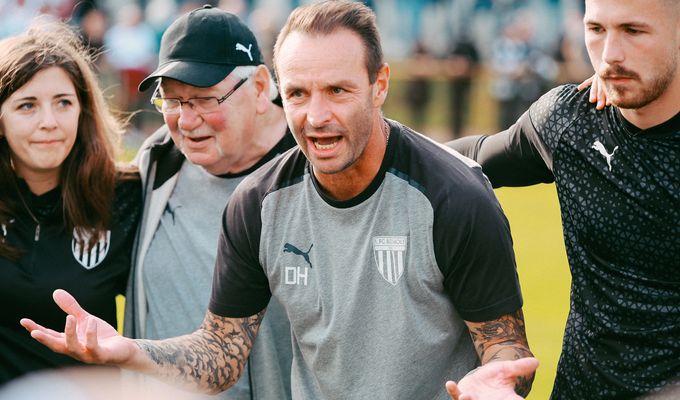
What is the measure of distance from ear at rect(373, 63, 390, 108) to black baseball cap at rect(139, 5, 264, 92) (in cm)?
113

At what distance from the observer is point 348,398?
15.3ft

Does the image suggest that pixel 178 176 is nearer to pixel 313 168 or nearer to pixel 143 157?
pixel 143 157

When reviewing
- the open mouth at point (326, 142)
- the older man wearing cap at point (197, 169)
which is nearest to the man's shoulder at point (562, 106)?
the open mouth at point (326, 142)

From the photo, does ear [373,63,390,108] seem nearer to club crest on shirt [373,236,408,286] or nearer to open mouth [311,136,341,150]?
open mouth [311,136,341,150]

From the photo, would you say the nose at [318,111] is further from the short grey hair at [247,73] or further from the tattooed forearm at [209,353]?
the short grey hair at [247,73]

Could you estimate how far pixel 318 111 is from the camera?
4.45 metres

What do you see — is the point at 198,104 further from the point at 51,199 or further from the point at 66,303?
the point at 66,303

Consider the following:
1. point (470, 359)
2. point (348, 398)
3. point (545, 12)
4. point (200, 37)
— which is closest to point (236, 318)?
point (348, 398)

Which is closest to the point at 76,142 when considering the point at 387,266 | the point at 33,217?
the point at 33,217

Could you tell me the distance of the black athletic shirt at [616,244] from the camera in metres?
4.38

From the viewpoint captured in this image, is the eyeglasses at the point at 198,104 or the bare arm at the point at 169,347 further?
the eyeglasses at the point at 198,104

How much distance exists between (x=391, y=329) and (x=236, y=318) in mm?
766

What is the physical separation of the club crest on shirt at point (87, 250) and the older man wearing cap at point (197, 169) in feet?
0.58

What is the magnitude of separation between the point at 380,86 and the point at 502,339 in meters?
1.14
